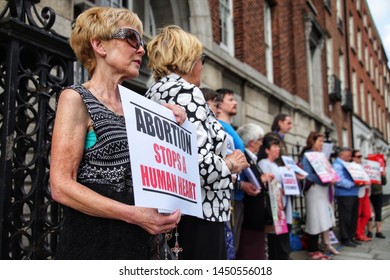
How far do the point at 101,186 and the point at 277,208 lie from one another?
9.77 ft

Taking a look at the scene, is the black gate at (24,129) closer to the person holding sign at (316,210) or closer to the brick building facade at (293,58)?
the brick building facade at (293,58)

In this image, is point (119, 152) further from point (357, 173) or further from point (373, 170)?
point (373, 170)

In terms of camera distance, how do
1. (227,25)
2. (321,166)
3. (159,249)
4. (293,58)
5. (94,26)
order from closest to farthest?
(94,26)
(159,249)
(321,166)
(227,25)
(293,58)

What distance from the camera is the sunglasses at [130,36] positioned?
158cm

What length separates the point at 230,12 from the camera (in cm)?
870

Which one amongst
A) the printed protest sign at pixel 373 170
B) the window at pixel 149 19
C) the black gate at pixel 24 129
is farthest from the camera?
the printed protest sign at pixel 373 170

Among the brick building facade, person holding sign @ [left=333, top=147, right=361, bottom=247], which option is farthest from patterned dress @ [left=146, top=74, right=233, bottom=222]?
person holding sign @ [left=333, top=147, right=361, bottom=247]

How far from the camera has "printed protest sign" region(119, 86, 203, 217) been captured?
1.37 meters

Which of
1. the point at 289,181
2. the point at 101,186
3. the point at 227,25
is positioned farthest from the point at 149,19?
the point at 101,186

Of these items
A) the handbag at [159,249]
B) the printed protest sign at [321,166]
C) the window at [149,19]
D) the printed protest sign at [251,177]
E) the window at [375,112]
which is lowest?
the handbag at [159,249]

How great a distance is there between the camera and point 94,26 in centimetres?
158

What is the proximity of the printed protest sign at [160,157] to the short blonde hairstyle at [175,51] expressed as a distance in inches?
17.9

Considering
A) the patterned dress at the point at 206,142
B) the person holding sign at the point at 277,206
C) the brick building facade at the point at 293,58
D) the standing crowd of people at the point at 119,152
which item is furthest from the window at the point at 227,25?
the patterned dress at the point at 206,142
